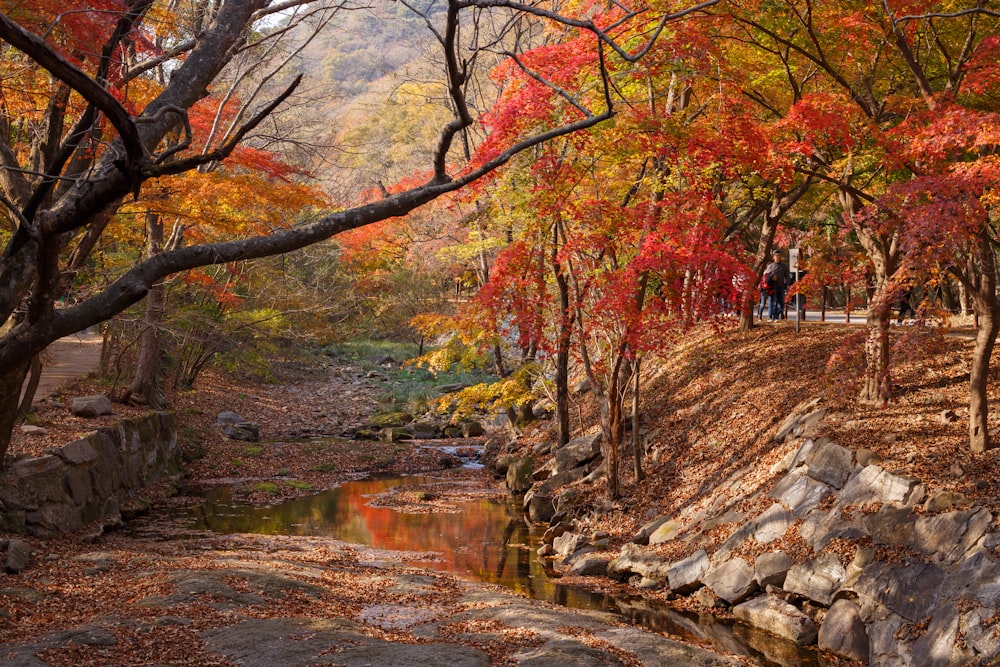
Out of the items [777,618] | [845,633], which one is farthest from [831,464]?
[845,633]

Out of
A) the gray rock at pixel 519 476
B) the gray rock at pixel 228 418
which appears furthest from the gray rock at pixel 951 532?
the gray rock at pixel 228 418

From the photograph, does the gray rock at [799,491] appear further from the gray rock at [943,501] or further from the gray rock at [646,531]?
the gray rock at [646,531]

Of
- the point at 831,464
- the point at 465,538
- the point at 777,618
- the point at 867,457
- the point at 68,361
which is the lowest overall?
the point at 465,538

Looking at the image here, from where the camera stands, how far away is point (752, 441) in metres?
13.6

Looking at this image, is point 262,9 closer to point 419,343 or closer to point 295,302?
point 295,302

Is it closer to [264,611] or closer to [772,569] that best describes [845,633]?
[772,569]

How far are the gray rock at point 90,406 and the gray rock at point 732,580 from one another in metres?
11.6

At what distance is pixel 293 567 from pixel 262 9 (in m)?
6.81

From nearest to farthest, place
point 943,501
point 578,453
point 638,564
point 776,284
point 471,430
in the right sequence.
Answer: point 943,501 < point 638,564 < point 578,453 < point 776,284 < point 471,430

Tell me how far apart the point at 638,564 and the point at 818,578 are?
2837mm

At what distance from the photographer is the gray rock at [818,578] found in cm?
935

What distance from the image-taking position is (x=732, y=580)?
34.3 feet

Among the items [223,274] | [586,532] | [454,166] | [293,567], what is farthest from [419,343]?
[293,567]

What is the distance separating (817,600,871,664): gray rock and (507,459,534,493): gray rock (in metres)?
9.45
